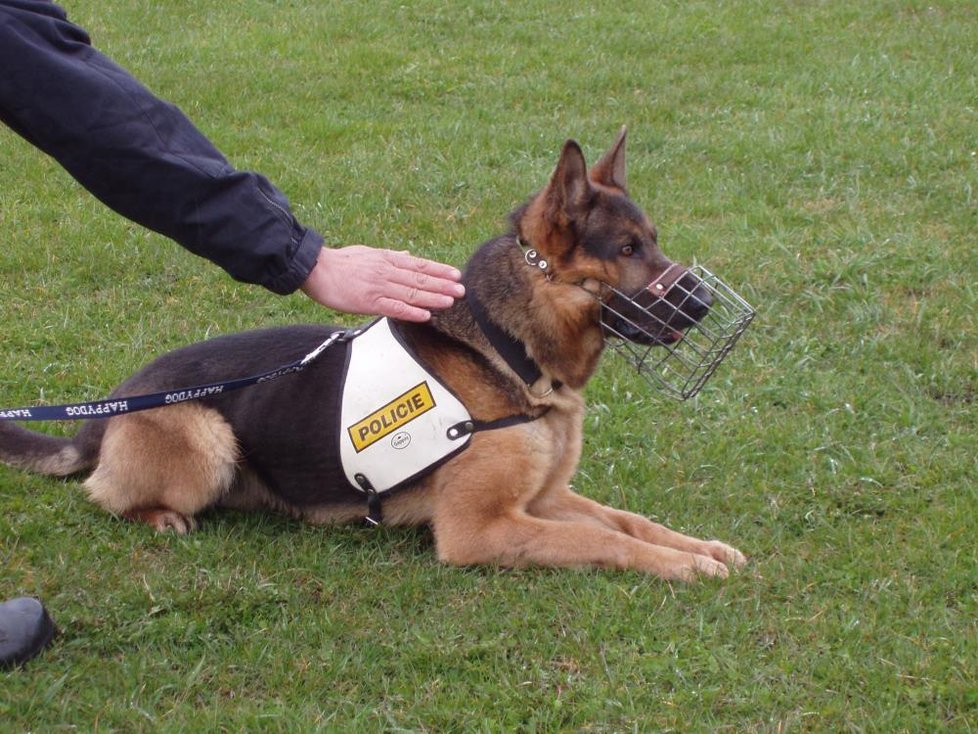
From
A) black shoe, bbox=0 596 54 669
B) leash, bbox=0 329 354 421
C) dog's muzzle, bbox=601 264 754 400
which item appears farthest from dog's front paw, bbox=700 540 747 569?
black shoe, bbox=0 596 54 669

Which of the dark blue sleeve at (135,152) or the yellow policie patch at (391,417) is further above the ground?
the dark blue sleeve at (135,152)

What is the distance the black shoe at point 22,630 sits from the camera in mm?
3617

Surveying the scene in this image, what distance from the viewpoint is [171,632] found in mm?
3850

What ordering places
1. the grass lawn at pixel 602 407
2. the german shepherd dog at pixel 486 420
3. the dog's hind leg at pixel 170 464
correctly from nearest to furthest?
the grass lawn at pixel 602 407, the german shepherd dog at pixel 486 420, the dog's hind leg at pixel 170 464

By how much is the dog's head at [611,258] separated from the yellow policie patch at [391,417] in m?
0.65

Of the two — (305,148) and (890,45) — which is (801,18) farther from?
(305,148)

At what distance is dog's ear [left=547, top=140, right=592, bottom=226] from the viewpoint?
412cm

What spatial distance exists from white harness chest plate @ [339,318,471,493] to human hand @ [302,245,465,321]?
31.5 inches

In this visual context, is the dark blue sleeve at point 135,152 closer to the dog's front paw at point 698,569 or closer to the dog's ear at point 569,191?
the dog's ear at point 569,191

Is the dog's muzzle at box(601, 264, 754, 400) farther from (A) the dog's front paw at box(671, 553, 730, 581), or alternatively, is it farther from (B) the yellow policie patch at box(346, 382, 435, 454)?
(B) the yellow policie patch at box(346, 382, 435, 454)

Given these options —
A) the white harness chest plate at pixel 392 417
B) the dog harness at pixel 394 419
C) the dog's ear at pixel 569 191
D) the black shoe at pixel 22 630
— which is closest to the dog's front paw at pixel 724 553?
the dog harness at pixel 394 419

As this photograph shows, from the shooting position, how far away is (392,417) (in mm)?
4301

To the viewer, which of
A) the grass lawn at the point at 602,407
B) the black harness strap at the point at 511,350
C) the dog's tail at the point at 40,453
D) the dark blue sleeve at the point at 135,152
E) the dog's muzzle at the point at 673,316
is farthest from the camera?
the dog's tail at the point at 40,453

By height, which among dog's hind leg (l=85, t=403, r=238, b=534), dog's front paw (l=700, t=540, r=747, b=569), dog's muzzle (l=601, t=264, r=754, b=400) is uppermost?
dog's muzzle (l=601, t=264, r=754, b=400)
